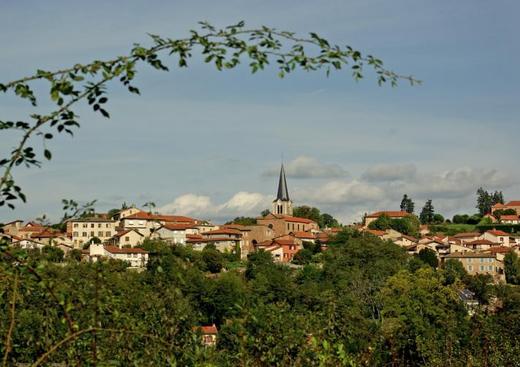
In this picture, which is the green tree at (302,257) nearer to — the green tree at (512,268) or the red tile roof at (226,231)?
the red tile roof at (226,231)

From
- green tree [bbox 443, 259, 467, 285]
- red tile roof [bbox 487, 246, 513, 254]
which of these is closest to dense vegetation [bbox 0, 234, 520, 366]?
green tree [bbox 443, 259, 467, 285]

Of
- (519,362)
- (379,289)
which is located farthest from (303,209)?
(519,362)

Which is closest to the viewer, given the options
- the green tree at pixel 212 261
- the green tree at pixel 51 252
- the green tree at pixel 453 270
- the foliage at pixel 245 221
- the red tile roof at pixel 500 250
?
the green tree at pixel 51 252

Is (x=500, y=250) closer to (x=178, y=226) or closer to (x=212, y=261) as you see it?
(x=212, y=261)

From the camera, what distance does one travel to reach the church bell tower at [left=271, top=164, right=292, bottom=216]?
4515 inches

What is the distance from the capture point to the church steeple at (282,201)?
11469cm

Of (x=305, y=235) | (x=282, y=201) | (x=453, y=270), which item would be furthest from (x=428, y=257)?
(x=282, y=201)

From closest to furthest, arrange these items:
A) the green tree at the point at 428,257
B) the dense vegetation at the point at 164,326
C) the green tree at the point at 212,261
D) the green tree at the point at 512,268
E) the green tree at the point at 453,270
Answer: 1. the dense vegetation at the point at 164,326
2. the green tree at the point at 453,270
3. the green tree at the point at 212,261
4. the green tree at the point at 428,257
5. the green tree at the point at 512,268

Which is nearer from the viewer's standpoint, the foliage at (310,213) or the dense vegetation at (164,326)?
the dense vegetation at (164,326)

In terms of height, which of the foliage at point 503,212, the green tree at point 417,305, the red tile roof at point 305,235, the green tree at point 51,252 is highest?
the foliage at point 503,212

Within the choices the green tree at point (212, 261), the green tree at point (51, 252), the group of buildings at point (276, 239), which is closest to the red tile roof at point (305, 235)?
the group of buildings at point (276, 239)

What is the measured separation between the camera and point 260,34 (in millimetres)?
3387

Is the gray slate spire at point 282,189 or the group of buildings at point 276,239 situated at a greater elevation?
the gray slate spire at point 282,189

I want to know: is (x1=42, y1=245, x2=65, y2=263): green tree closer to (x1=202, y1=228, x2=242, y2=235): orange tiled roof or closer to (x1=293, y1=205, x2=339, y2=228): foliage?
(x1=202, y1=228, x2=242, y2=235): orange tiled roof
